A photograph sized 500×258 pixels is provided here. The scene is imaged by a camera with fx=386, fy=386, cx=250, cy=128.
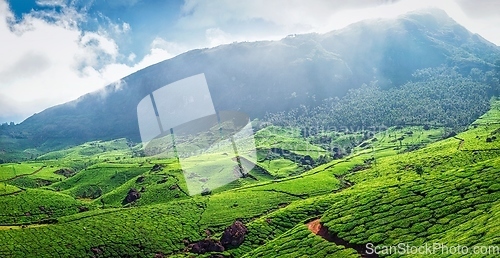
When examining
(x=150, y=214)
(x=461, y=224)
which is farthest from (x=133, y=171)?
(x=461, y=224)

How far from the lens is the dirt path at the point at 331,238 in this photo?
44.9m

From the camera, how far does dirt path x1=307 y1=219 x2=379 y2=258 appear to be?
147 feet

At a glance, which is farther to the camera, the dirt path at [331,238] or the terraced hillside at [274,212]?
the terraced hillside at [274,212]

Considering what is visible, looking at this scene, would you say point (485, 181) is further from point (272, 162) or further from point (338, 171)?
point (272, 162)

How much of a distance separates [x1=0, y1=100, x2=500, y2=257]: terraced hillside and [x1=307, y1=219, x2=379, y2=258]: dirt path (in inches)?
7.7

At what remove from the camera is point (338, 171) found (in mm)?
126250

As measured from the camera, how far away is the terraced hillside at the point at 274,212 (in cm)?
4628

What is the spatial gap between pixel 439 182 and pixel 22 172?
171 meters

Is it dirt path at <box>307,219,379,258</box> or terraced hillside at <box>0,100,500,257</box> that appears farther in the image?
terraced hillside at <box>0,100,500,257</box>

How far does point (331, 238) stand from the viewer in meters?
53.6

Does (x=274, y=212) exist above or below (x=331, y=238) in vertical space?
Result: below

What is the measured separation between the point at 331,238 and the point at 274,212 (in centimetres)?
3227

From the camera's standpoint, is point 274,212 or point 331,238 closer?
point 331,238

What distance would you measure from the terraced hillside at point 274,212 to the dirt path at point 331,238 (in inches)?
7.7
